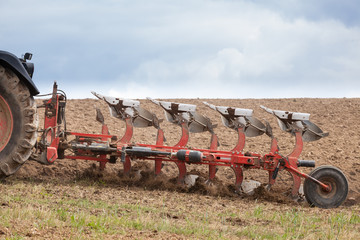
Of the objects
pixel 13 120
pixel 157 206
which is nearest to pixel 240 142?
pixel 157 206

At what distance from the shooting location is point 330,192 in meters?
8.12

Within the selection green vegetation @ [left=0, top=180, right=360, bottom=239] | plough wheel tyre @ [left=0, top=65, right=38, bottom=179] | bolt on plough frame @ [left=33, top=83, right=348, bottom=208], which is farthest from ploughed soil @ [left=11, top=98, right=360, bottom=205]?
plough wheel tyre @ [left=0, top=65, right=38, bottom=179]

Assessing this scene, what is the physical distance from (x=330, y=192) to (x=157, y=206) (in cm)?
293

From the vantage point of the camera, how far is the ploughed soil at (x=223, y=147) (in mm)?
8609

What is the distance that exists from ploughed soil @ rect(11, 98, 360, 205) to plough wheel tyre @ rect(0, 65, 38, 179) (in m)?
1.12

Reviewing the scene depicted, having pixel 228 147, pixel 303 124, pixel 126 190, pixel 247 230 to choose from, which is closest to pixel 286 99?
pixel 228 147

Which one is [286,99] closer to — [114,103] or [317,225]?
[114,103]

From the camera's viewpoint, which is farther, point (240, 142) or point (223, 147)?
point (223, 147)

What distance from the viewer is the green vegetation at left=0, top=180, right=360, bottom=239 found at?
504cm

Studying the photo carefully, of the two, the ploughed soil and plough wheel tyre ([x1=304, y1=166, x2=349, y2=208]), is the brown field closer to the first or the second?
the ploughed soil

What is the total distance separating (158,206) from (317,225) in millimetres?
2044

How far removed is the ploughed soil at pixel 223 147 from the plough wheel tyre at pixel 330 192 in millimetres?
435

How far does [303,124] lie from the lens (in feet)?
28.0

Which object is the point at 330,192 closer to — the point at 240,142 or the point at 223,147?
the point at 240,142
